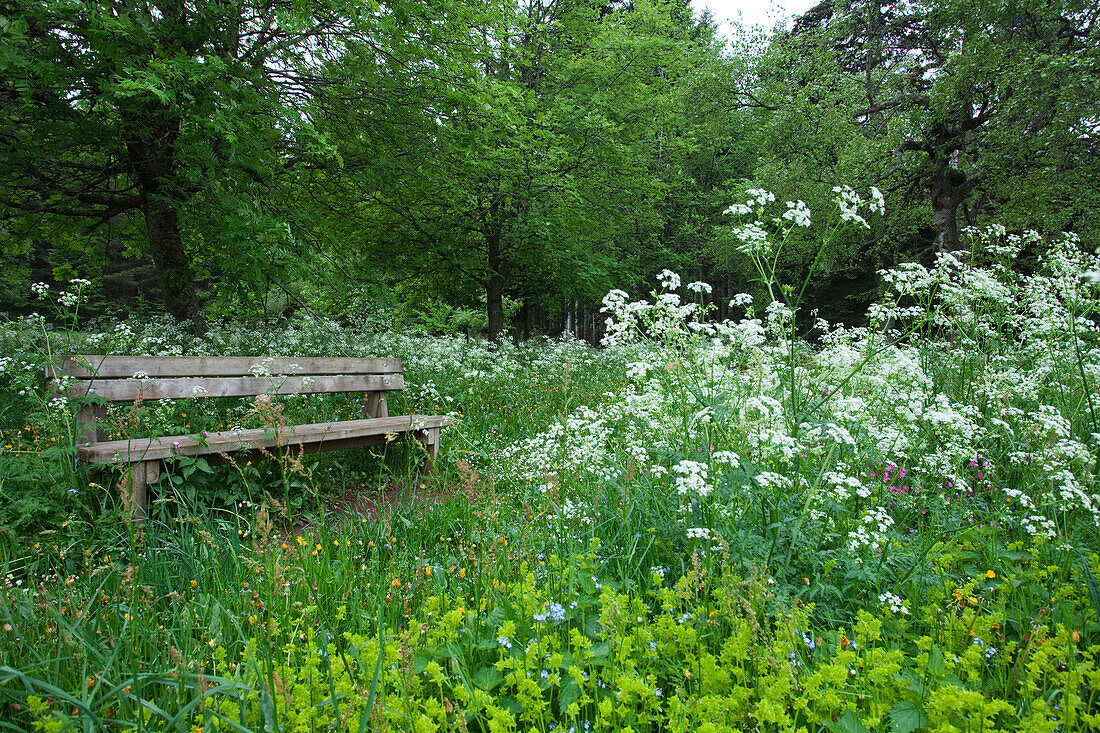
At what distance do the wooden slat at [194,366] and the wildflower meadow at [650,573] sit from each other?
0.27m

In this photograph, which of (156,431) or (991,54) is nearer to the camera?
(156,431)

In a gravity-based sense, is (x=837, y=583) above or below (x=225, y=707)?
below

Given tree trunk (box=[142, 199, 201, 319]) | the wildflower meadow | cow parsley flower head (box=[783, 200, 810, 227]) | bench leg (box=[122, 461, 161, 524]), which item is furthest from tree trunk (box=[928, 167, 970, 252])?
tree trunk (box=[142, 199, 201, 319])

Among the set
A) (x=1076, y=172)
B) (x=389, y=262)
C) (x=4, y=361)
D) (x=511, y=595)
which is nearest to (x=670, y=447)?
(x=511, y=595)

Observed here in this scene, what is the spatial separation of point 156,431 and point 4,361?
1.65 meters

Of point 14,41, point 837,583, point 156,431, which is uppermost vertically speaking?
point 14,41

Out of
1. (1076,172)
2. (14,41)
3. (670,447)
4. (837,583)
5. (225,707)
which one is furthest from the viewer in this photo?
(1076,172)

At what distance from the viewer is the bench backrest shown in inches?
138

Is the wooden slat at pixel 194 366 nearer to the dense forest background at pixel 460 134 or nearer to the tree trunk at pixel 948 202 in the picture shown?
the dense forest background at pixel 460 134

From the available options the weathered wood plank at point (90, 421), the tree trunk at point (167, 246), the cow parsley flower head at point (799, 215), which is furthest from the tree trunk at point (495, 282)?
the cow parsley flower head at point (799, 215)

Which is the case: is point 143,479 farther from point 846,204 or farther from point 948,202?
point 948,202

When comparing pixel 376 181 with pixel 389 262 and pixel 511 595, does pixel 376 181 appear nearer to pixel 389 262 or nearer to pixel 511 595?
pixel 389 262

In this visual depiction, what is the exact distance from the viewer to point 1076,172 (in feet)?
34.7

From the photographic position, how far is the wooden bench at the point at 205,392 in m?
3.30
